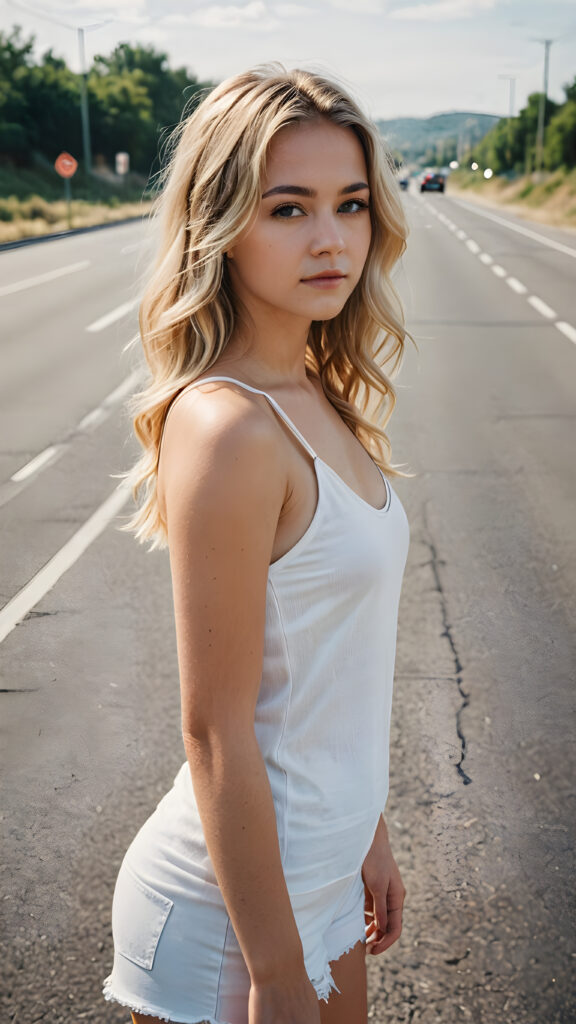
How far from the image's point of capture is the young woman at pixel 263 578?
1217mm

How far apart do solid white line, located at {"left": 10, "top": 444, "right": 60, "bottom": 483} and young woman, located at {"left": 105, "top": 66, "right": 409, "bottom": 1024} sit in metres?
5.50

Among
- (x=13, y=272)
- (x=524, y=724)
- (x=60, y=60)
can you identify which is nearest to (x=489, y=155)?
(x=60, y=60)

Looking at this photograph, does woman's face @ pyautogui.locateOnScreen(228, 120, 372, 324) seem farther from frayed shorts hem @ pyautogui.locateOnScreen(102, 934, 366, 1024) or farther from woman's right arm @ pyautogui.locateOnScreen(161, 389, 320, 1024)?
frayed shorts hem @ pyautogui.locateOnScreen(102, 934, 366, 1024)

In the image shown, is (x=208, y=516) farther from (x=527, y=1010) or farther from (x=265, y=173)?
(x=527, y=1010)

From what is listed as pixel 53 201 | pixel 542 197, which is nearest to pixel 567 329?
pixel 542 197

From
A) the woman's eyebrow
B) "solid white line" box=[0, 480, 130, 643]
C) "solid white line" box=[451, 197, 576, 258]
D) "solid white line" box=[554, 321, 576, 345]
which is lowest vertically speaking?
"solid white line" box=[0, 480, 130, 643]

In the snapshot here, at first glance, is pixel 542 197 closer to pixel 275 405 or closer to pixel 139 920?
pixel 275 405

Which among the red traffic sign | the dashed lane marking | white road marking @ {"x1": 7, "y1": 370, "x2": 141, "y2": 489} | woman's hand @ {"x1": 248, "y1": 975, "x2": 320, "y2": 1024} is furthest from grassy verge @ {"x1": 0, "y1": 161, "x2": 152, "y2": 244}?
woman's hand @ {"x1": 248, "y1": 975, "x2": 320, "y2": 1024}

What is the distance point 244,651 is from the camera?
1.22 metres

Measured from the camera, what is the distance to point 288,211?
4.62 feet

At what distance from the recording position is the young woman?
1.22 meters

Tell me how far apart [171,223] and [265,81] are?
26cm

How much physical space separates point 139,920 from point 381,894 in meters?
0.50

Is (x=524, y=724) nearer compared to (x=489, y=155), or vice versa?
(x=524, y=724)
